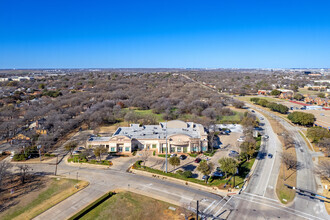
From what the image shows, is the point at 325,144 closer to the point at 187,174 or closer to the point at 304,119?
the point at 304,119

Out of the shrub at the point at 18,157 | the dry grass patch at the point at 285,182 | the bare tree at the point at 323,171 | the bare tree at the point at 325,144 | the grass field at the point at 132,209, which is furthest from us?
the bare tree at the point at 325,144

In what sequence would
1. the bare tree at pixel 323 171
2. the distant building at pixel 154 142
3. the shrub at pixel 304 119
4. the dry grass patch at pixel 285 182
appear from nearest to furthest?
1. the dry grass patch at pixel 285 182
2. the bare tree at pixel 323 171
3. the distant building at pixel 154 142
4. the shrub at pixel 304 119

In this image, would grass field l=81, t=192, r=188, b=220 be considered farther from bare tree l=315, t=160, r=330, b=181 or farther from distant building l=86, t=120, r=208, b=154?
bare tree l=315, t=160, r=330, b=181

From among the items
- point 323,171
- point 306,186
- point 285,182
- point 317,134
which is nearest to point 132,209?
point 285,182

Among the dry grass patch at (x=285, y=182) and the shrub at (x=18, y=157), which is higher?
the shrub at (x=18, y=157)

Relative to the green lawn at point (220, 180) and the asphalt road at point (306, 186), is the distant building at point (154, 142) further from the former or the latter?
the asphalt road at point (306, 186)

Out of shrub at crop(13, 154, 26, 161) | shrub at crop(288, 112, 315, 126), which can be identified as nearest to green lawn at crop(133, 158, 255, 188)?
shrub at crop(13, 154, 26, 161)

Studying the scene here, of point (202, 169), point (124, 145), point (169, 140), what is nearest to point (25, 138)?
point (124, 145)

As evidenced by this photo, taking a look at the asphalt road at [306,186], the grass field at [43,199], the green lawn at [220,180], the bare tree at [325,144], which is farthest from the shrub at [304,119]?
the grass field at [43,199]
